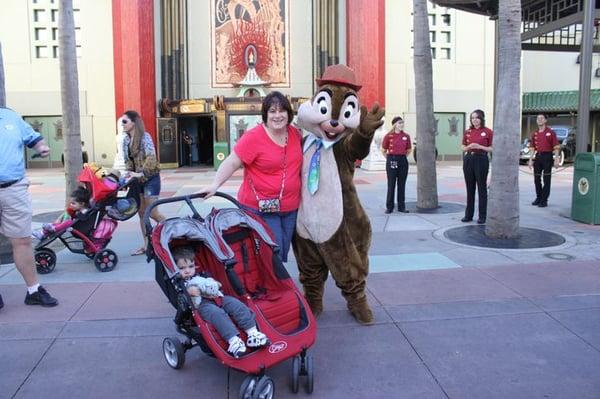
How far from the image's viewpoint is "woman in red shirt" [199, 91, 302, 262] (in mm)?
4027

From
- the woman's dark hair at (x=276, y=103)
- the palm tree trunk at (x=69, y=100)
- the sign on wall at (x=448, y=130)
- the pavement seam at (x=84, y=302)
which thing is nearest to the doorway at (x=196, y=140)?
the sign on wall at (x=448, y=130)

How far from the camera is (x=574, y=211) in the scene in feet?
28.8

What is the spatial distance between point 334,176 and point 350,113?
19.0 inches

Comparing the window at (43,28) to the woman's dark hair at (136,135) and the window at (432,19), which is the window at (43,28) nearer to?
the window at (432,19)

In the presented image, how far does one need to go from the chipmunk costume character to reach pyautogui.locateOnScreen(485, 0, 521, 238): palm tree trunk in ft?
12.1

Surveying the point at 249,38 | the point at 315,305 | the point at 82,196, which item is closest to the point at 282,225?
the point at 315,305

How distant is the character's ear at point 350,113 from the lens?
412cm

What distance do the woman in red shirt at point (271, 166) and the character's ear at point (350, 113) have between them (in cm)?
38

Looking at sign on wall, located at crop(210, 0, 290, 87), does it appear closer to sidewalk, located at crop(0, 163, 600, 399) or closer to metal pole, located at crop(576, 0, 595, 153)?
metal pole, located at crop(576, 0, 595, 153)

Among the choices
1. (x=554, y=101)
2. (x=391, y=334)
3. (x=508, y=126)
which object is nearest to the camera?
(x=391, y=334)

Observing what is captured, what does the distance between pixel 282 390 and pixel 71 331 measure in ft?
6.41

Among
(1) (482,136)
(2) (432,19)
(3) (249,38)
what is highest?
(2) (432,19)

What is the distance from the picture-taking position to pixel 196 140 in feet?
87.5

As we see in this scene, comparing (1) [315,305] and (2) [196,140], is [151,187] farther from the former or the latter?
(2) [196,140]
